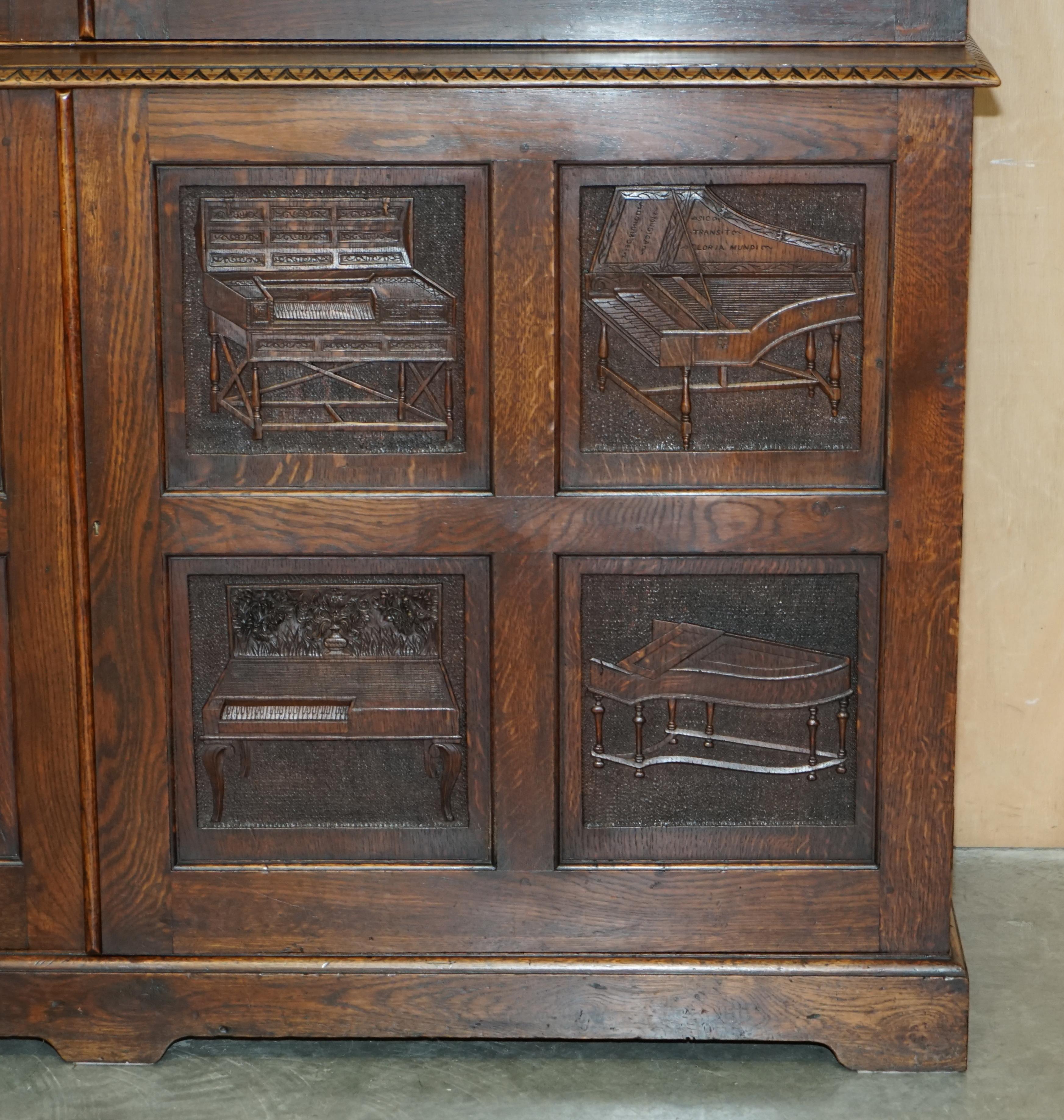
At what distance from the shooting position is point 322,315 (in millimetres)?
2305

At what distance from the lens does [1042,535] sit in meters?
3.20

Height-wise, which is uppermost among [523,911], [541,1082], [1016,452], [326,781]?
[1016,452]

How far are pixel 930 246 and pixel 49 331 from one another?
1.33 meters

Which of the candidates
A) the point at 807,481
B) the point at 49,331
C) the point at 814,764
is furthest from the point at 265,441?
the point at 814,764

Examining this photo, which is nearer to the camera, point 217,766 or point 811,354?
point 811,354

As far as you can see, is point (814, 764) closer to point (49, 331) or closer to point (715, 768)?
point (715, 768)

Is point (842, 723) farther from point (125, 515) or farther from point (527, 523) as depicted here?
point (125, 515)

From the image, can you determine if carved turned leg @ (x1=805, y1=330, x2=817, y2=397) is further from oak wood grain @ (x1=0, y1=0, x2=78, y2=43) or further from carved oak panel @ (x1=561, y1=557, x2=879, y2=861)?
oak wood grain @ (x1=0, y1=0, x2=78, y2=43)

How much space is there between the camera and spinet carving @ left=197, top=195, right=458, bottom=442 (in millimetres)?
2277

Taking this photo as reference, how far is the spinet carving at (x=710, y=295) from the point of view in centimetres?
226

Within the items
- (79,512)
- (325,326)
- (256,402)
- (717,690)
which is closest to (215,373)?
(256,402)

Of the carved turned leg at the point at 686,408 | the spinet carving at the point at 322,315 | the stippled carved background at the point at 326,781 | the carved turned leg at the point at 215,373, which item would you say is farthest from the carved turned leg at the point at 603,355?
the carved turned leg at the point at 215,373

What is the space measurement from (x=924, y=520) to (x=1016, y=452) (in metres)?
0.97

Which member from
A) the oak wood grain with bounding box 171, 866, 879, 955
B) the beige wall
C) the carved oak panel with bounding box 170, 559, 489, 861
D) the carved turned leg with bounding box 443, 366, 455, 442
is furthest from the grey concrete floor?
the carved turned leg with bounding box 443, 366, 455, 442
